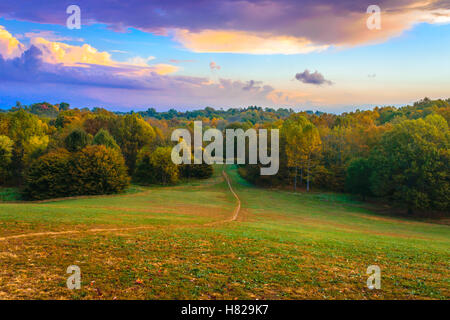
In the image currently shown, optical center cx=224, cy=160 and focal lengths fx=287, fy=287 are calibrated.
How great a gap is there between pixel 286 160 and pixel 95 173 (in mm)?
38853

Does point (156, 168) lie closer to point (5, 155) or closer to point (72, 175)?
point (72, 175)

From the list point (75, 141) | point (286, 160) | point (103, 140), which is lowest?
point (286, 160)

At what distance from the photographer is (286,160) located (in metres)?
64.0

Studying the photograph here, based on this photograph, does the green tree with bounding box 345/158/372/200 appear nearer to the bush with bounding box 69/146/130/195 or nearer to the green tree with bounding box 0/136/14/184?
the bush with bounding box 69/146/130/195

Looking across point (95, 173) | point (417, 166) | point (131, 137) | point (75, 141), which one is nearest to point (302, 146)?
point (417, 166)

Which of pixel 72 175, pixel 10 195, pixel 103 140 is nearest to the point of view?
pixel 72 175

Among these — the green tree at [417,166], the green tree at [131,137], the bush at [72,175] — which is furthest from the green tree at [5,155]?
the green tree at [417,166]

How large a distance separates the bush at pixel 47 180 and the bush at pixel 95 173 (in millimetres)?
1374

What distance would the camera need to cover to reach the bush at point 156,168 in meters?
65.0

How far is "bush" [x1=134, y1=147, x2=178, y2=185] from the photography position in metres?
65.0

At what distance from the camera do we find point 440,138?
41625mm

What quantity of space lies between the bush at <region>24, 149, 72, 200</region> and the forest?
136 millimetres
